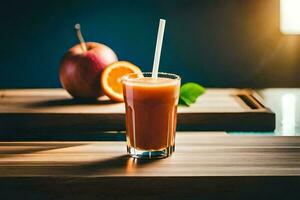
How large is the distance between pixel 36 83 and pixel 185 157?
104cm

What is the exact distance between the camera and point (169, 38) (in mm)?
2012

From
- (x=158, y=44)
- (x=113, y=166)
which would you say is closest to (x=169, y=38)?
(x=158, y=44)

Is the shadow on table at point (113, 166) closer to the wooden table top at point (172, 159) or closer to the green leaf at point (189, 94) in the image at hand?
the wooden table top at point (172, 159)

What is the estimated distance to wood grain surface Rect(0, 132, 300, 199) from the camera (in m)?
0.98

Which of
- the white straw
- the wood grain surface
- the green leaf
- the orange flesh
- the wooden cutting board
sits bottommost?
the wood grain surface

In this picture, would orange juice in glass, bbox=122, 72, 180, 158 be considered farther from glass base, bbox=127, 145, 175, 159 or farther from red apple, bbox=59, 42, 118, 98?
red apple, bbox=59, 42, 118, 98

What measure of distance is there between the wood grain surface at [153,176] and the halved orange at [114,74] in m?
0.45

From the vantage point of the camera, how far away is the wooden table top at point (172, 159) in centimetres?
101

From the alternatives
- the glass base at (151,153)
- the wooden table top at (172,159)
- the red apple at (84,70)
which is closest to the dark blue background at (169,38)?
the red apple at (84,70)

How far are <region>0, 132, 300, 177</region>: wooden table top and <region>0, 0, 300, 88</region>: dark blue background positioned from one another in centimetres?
78

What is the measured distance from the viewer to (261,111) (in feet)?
4.60

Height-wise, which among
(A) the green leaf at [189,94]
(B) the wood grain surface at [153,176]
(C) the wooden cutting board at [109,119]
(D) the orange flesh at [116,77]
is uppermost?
(D) the orange flesh at [116,77]

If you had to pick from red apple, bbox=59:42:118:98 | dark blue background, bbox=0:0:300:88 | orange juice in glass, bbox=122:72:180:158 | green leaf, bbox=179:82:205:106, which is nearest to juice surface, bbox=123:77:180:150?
orange juice in glass, bbox=122:72:180:158
